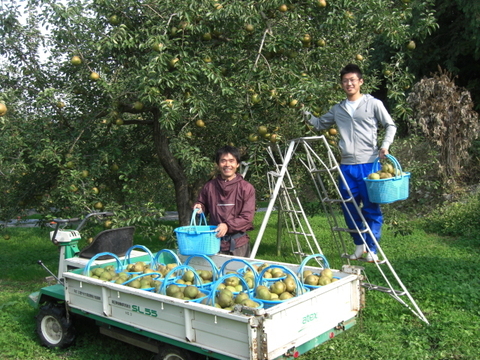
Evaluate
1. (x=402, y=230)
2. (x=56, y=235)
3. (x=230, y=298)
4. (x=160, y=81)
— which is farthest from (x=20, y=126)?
(x=402, y=230)

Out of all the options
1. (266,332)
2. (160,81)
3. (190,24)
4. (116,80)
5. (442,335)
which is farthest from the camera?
(116,80)

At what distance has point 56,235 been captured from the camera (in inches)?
197

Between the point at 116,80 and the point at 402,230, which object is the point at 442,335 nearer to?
the point at 402,230

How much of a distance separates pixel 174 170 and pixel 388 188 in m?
3.05

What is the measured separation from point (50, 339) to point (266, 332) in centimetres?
264

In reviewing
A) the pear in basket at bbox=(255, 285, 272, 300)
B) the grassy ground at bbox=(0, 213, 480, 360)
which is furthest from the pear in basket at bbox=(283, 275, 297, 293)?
the grassy ground at bbox=(0, 213, 480, 360)

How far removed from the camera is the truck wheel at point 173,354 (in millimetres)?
3527

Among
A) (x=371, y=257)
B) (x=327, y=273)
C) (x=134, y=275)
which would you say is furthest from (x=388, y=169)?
(x=134, y=275)

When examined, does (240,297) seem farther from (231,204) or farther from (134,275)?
(231,204)

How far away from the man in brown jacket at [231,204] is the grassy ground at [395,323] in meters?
1.25

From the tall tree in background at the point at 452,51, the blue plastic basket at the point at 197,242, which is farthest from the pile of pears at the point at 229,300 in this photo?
the tall tree in background at the point at 452,51

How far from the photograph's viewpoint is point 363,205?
16.7 feet

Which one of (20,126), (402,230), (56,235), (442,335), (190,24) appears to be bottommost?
(442,335)

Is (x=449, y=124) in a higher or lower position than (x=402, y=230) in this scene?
higher
